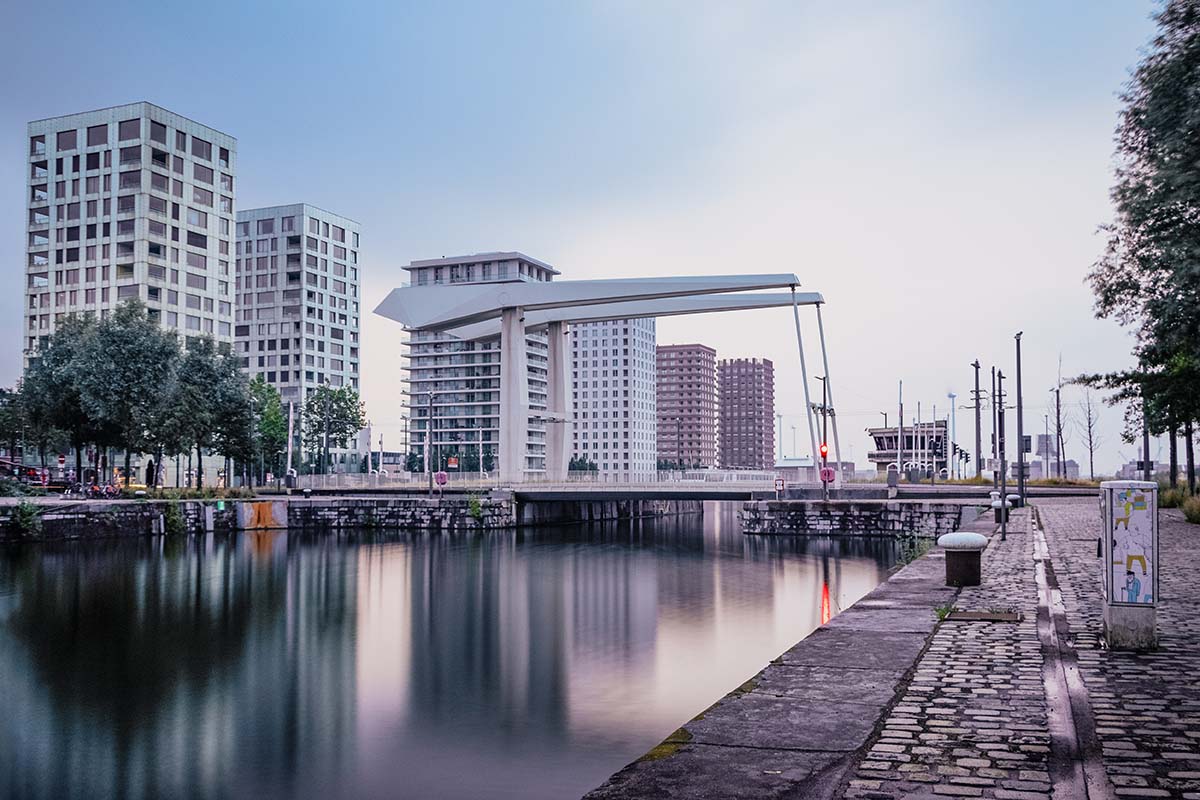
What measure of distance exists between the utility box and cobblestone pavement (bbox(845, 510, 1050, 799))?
0.90 metres

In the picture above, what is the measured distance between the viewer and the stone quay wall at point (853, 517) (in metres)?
44.6

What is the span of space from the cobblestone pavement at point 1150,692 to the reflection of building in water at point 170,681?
8.15 meters

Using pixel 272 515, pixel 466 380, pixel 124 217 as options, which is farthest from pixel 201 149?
pixel 466 380

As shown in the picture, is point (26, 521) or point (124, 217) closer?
point (26, 521)

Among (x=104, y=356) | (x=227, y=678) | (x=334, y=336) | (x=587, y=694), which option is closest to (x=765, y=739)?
(x=587, y=694)

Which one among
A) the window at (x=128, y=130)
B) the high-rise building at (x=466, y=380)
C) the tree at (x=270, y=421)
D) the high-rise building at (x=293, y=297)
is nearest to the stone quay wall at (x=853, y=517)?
the tree at (x=270, y=421)

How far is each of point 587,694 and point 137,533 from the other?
38.8 m

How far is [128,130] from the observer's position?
87312mm

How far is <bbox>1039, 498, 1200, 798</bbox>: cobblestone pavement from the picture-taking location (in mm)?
6133

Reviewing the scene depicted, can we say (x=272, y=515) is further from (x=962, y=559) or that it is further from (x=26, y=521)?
(x=962, y=559)

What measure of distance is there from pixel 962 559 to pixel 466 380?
135367mm

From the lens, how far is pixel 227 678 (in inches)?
655

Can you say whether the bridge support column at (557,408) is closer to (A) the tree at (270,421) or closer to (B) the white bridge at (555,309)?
(B) the white bridge at (555,309)

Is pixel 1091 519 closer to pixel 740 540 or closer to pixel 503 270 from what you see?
pixel 740 540
